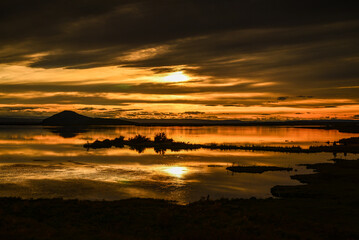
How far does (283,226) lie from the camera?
2153 centimetres

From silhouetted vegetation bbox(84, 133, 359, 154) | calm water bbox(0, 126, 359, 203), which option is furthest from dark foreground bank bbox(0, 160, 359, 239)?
silhouetted vegetation bbox(84, 133, 359, 154)

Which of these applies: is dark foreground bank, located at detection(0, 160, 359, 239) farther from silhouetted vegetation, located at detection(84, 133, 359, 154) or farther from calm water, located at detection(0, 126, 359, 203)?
silhouetted vegetation, located at detection(84, 133, 359, 154)

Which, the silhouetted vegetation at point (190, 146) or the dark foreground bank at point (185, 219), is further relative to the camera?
the silhouetted vegetation at point (190, 146)

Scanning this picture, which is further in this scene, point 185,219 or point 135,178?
point 135,178

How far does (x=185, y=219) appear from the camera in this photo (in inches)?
904

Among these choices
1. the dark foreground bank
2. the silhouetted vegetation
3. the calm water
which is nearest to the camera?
the dark foreground bank

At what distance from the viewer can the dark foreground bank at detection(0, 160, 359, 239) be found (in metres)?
19.5

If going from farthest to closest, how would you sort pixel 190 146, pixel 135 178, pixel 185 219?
pixel 190 146 → pixel 135 178 → pixel 185 219

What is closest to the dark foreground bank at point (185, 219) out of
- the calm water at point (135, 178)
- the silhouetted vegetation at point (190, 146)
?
the calm water at point (135, 178)

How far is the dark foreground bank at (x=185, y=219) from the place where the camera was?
19.5 meters

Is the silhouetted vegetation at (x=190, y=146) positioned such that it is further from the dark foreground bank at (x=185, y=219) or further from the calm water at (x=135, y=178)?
the dark foreground bank at (x=185, y=219)

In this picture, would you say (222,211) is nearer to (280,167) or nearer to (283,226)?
(283,226)

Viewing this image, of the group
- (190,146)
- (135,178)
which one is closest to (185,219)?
(135,178)

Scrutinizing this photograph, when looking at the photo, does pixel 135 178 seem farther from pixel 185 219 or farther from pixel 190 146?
pixel 190 146
